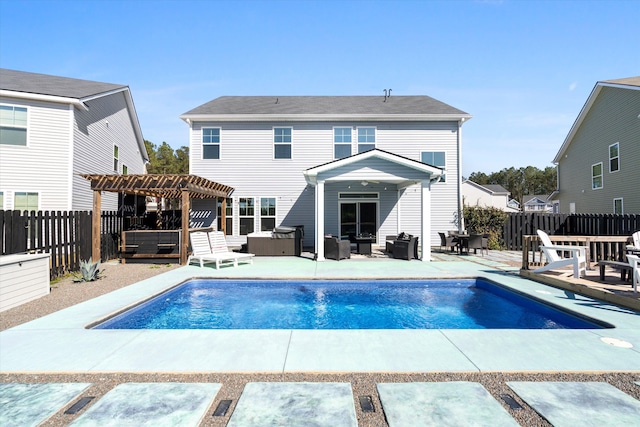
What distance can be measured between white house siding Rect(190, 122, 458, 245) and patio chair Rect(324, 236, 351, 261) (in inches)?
143

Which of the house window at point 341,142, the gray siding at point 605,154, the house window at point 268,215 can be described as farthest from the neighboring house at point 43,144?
the gray siding at point 605,154

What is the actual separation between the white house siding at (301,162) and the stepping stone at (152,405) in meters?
12.3

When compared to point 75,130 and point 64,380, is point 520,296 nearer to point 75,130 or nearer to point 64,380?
point 64,380

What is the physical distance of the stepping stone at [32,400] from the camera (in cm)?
244

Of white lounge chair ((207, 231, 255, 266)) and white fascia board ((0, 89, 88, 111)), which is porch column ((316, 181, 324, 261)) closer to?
white lounge chair ((207, 231, 255, 266))

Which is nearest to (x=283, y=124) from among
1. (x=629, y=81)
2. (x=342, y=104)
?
(x=342, y=104)

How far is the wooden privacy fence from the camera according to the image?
269 inches

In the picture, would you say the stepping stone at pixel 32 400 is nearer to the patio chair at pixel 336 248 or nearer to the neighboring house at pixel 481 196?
the patio chair at pixel 336 248

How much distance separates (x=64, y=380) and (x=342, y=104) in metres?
15.7

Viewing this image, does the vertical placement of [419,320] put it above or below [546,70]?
below

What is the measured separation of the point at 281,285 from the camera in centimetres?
806

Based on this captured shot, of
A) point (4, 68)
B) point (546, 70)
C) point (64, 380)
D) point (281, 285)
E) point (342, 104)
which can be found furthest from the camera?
point (342, 104)

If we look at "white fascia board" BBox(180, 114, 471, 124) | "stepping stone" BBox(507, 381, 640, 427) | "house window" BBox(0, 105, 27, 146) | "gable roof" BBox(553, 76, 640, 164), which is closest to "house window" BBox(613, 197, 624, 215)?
"gable roof" BBox(553, 76, 640, 164)

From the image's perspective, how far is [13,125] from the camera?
1149 cm
